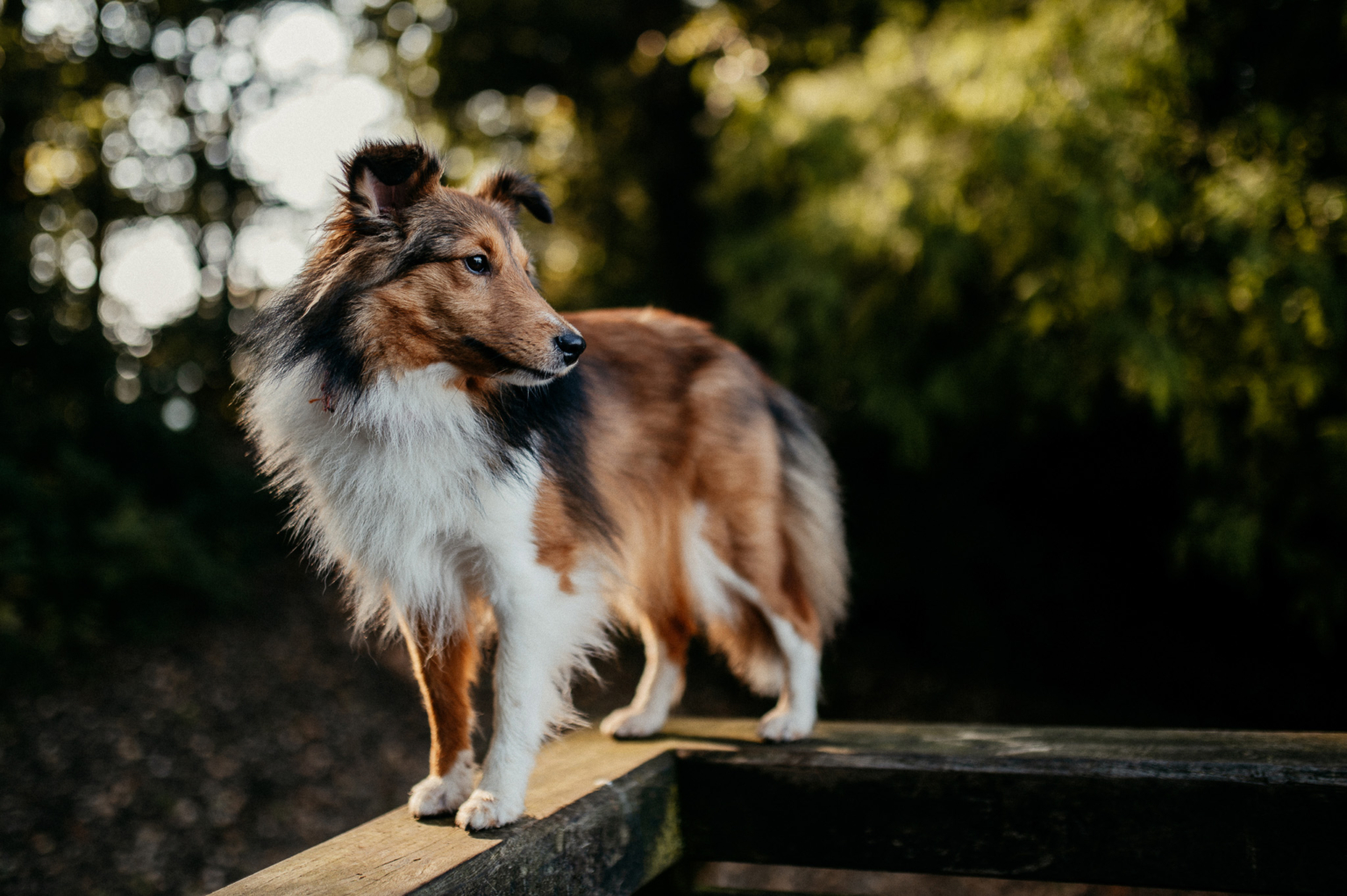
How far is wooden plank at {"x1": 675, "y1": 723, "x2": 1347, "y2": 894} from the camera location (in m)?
1.97

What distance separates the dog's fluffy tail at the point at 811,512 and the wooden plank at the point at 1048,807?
0.71 metres

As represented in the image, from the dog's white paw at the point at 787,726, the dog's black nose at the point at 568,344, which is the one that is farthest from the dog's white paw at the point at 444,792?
the dog's black nose at the point at 568,344

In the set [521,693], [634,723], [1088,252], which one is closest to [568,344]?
[521,693]

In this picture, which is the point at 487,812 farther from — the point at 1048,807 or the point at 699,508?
the point at 1048,807

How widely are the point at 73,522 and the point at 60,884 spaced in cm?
323

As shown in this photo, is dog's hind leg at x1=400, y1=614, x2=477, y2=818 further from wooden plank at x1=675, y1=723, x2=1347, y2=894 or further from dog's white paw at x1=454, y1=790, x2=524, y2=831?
wooden plank at x1=675, y1=723, x2=1347, y2=894

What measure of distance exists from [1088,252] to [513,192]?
307 centimetres

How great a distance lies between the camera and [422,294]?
2.05m

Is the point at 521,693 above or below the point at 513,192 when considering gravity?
below

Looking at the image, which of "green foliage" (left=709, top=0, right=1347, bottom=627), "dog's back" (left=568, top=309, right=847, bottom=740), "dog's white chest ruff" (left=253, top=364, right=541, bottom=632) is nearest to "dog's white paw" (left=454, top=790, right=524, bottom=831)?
"dog's white chest ruff" (left=253, top=364, right=541, bottom=632)

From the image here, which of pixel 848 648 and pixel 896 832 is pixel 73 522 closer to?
pixel 848 648

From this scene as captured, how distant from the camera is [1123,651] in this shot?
6355mm

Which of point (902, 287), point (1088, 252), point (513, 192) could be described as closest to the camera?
point (513, 192)

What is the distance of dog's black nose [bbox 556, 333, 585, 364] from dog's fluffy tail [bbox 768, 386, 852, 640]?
1258 millimetres
